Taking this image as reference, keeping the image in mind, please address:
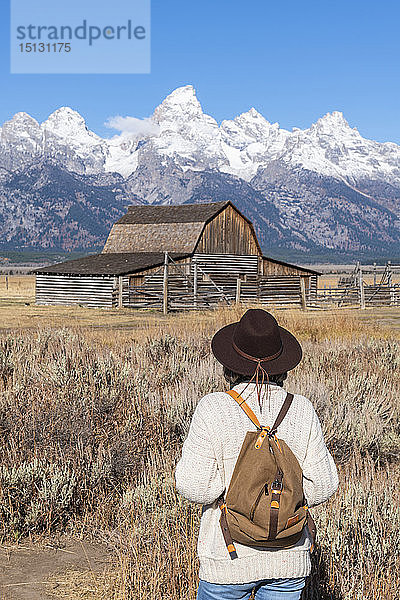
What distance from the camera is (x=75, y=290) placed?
38219 millimetres

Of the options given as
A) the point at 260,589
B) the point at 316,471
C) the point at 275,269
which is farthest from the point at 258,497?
the point at 275,269

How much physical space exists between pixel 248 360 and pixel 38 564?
290cm

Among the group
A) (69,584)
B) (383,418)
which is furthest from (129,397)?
(69,584)

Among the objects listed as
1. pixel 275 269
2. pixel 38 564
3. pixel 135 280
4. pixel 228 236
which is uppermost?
pixel 228 236

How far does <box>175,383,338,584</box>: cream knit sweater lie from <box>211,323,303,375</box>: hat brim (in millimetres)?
76

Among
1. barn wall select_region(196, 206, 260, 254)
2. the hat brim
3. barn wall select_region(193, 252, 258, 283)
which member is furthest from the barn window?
the hat brim

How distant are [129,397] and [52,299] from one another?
3221 cm

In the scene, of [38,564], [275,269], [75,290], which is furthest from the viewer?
[275,269]

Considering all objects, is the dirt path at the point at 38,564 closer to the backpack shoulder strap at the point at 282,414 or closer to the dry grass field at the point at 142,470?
the dry grass field at the point at 142,470

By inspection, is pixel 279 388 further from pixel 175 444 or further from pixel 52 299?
pixel 52 299

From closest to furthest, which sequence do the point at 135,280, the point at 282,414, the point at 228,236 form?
the point at 282,414
the point at 135,280
the point at 228,236

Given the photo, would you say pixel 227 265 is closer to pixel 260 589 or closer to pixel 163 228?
pixel 163 228

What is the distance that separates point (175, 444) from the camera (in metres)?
6.85

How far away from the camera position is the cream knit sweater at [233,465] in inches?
110
